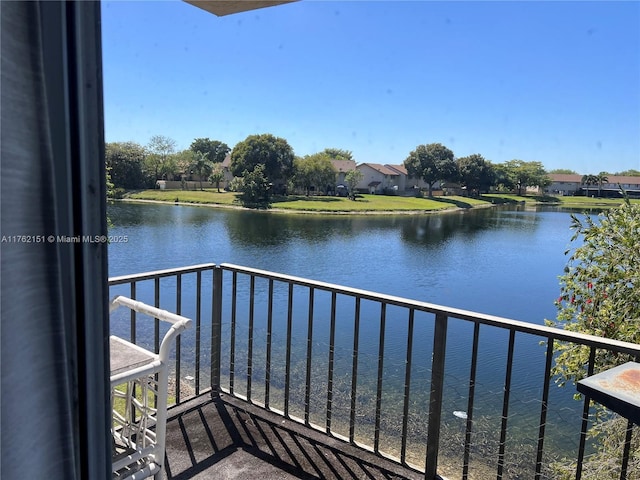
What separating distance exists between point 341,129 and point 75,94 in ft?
174

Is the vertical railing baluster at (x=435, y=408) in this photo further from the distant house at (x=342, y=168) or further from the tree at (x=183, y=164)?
the distant house at (x=342, y=168)

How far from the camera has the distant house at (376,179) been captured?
177 ft

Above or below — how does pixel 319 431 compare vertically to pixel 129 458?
below

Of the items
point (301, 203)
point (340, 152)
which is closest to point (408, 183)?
point (340, 152)

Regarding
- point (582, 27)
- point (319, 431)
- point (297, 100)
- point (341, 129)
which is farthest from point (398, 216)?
point (319, 431)

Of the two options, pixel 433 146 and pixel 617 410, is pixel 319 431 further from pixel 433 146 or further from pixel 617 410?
pixel 433 146

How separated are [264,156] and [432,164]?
21961 millimetres

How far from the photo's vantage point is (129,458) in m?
1.53

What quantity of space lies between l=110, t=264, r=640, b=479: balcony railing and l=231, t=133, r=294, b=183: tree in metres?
29.7

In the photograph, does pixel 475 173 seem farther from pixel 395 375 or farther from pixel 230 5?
pixel 230 5

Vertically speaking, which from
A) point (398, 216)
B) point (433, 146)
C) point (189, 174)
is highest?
point (433, 146)

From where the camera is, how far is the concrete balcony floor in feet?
6.53

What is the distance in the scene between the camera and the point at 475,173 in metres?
52.8

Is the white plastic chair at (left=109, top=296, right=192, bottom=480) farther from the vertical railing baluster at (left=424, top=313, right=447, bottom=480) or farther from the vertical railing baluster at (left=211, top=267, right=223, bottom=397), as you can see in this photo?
the vertical railing baluster at (left=424, top=313, right=447, bottom=480)
